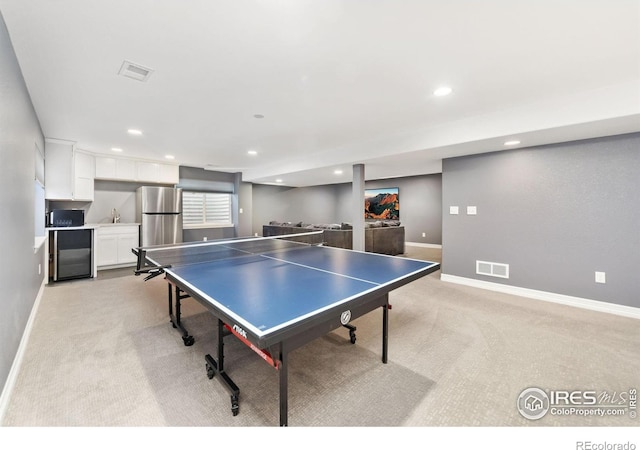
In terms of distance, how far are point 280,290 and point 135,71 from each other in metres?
2.33

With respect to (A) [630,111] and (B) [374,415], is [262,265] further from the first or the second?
(A) [630,111]

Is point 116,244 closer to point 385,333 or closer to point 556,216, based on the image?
point 385,333

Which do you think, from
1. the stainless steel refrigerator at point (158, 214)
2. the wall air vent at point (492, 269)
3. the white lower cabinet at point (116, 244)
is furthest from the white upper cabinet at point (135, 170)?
the wall air vent at point (492, 269)

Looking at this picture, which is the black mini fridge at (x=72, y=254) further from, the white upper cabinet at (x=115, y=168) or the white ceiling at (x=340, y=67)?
the white ceiling at (x=340, y=67)

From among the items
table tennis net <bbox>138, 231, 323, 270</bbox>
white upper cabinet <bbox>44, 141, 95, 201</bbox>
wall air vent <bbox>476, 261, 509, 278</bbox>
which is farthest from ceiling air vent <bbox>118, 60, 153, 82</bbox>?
wall air vent <bbox>476, 261, 509, 278</bbox>

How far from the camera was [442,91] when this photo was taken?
2705 mm

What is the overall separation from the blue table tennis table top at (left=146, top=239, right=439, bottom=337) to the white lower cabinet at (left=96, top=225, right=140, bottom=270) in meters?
3.47

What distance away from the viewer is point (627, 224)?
3.12 metres

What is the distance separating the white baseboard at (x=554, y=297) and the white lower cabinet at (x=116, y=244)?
6420 mm

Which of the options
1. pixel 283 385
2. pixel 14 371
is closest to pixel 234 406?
pixel 283 385

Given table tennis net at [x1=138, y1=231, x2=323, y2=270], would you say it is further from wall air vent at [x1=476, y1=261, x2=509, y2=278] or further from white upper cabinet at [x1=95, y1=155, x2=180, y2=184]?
white upper cabinet at [x1=95, y1=155, x2=180, y2=184]

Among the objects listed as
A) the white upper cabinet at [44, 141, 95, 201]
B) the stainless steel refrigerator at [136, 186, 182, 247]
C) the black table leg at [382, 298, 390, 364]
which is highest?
the white upper cabinet at [44, 141, 95, 201]

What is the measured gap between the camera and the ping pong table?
122cm

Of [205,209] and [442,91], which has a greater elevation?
[442,91]
